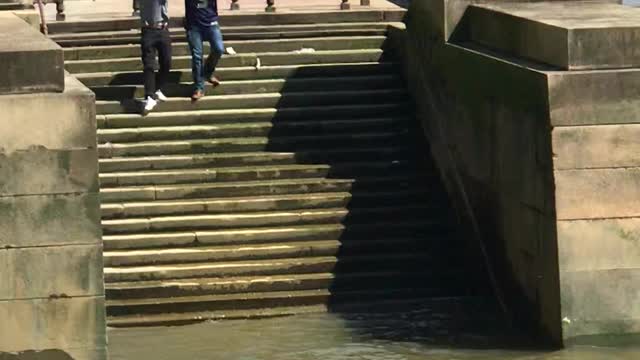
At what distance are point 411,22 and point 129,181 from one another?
3.59m

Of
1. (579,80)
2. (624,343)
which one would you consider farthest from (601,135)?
(624,343)

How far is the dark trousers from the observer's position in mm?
15773

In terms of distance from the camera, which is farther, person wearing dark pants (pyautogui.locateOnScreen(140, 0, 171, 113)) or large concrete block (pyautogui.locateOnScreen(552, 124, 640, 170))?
person wearing dark pants (pyautogui.locateOnScreen(140, 0, 171, 113))

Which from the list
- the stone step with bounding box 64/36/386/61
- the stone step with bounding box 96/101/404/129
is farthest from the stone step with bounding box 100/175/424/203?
the stone step with bounding box 64/36/386/61

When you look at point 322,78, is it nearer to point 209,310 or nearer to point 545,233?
point 209,310

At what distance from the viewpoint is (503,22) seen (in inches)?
540

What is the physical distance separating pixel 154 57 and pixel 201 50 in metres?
0.49

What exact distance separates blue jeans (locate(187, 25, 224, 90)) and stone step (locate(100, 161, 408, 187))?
1388mm

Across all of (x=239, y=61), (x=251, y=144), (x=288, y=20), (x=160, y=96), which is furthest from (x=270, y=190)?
(x=288, y=20)

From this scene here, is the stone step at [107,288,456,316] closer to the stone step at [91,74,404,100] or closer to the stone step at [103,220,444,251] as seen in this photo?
the stone step at [103,220,444,251]

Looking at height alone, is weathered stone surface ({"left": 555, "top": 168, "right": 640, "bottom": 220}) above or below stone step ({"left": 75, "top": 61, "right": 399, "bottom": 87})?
below

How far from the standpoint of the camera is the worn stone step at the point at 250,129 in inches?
607

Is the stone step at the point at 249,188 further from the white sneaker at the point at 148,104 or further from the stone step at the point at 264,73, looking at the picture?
the stone step at the point at 264,73

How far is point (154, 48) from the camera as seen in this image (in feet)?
52.5
